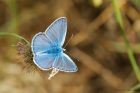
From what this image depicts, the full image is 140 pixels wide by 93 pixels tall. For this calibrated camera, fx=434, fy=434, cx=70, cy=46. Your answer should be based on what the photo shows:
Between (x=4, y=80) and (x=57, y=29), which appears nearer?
(x=57, y=29)

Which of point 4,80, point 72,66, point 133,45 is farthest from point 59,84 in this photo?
point 72,66

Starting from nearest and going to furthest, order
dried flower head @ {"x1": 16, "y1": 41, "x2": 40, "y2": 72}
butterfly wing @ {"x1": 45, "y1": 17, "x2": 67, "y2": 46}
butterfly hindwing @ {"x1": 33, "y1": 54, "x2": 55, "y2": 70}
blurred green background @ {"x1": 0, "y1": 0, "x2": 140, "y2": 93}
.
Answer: butterfly hindwing @ {"x1": 33, "y1": 54, "x2": 55, "y2": 70}, butterfly wing @ {"x1": 45, "y1": 17, "x2": 67, "y2": 46}, dried flower head @ {"x1": 16, "y1": 41, "x2": 40, "y2": 72}, blurred green background @ {"x1": 0, "y1": 0, "x2": 140, "y2": 93}

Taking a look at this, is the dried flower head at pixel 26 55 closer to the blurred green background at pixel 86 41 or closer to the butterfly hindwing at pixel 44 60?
the butterfly hindwing at pixel 44 60

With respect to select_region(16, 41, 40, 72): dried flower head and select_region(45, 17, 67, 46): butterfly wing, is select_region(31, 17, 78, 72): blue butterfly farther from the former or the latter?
select_region(16, 41, 40, 72): dried flower head

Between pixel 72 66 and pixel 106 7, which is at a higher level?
pixel 106 7

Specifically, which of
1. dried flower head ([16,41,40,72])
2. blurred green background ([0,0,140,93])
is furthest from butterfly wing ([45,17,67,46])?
blurred green background ([0,0,140,93])

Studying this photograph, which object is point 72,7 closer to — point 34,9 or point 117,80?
point 34,9

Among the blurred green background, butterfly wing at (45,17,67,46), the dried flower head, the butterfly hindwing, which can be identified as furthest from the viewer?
the blurred green background
